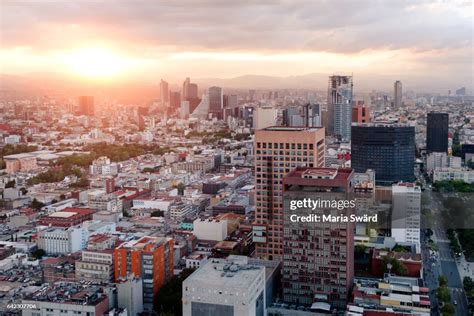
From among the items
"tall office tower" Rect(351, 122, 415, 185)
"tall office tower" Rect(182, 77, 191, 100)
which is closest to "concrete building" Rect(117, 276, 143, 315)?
"tall office tower" Rect(351, 122, 415, 185)

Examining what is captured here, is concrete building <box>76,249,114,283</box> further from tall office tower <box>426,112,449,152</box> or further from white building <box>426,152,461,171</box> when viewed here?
tall office tower <box>426,112,449,152</box>

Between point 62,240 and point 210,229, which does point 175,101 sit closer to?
point 210,229

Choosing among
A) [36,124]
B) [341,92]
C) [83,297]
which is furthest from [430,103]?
[83,297]

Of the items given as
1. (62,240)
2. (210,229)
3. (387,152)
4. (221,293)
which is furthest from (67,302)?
(387,152)

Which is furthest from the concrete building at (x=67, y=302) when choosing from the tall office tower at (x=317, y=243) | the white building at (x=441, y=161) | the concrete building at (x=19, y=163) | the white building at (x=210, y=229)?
the white building at (x=441, y=161)

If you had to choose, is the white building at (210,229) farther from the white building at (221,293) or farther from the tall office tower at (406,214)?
the white building at (221,293)

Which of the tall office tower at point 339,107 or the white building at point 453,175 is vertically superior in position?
the tall office tower at point 339,107

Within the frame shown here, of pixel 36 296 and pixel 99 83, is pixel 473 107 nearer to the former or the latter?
pixel 99 83
